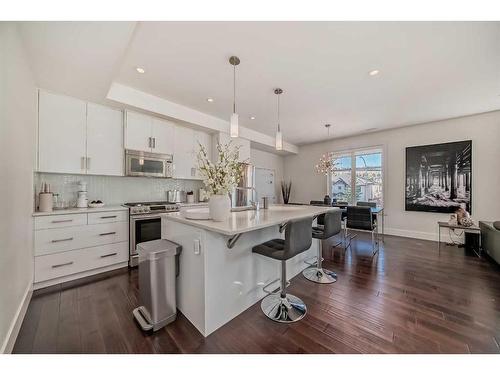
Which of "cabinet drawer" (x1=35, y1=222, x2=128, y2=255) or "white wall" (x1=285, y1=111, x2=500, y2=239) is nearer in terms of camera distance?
"cabinet drawer" (x1=35, y1=222, x2=128, y2=255)

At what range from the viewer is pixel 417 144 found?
4.54 metres

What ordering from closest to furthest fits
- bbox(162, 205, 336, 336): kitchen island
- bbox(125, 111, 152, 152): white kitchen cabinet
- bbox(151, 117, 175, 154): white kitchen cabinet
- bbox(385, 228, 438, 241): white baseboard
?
bbox(162, 205, 336, 336): kitchen island < bbox(125, 111, 152, 152): white kitchen cabinet < bbox(151, 117, 175, 154): white kitchen cabinet < bbox(385, 228, 438, 241): white baseboard

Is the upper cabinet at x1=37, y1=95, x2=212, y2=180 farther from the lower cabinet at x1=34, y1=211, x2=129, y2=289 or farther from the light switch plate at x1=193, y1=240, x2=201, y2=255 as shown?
the light switch plate at x1=193, y1=240, x2=201, y2=255

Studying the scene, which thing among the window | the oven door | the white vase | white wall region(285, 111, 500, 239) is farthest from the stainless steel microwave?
the window

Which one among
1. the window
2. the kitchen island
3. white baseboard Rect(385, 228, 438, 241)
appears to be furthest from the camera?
the window

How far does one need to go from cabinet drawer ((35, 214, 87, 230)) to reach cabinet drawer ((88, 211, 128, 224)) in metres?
0.07

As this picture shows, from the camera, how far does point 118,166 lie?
3.07 metres

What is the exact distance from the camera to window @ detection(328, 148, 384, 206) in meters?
5.11

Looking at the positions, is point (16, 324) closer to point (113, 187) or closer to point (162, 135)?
point (113, 187)

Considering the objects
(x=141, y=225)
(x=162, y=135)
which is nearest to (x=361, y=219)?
(x=141, y=225)

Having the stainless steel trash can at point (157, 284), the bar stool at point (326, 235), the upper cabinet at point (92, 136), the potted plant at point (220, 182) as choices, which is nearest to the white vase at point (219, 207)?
the potted plant at point (220, 182)

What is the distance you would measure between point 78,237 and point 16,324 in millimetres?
1057

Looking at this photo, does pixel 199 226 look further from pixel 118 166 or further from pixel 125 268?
pixel 118 166
